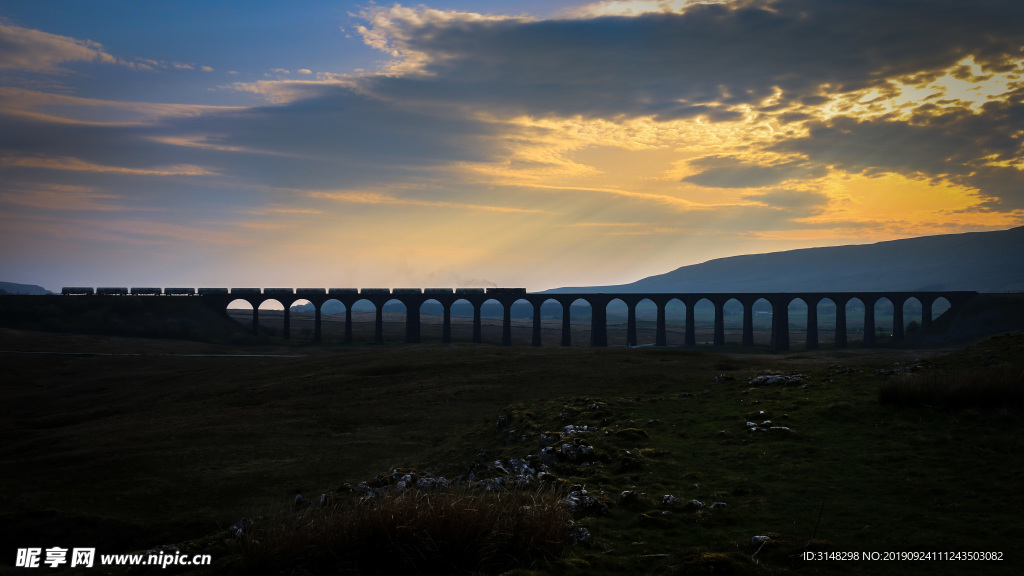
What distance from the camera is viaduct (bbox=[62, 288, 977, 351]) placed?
113 meters

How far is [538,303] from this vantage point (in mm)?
122500

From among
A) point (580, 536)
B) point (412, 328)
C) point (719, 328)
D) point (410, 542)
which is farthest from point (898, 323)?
point (410, 542)

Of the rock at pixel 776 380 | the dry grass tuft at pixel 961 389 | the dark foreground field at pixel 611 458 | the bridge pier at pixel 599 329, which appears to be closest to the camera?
the dark foreground field at pixel 611 458

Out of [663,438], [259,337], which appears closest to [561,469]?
[663,438]

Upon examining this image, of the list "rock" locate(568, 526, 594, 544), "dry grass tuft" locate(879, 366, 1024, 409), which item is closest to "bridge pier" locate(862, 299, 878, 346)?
"dry grass tuft" locate(879, 366, 1024, 409)

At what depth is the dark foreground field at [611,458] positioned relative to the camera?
1135cm

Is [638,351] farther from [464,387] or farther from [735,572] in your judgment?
[735,572]

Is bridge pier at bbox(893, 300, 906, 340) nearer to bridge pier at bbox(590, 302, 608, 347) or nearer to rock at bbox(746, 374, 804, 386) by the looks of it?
bridge pier at bbox(590, 302, 608, 347)

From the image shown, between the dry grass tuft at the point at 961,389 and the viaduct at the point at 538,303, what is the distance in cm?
9096

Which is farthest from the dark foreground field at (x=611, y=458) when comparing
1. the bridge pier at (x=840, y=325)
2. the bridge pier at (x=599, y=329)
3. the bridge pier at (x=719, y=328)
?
the bridge pier at (x=840, y=325)

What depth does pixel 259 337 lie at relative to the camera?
112m

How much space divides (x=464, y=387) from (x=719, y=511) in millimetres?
31886

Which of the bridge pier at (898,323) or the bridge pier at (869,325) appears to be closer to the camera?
the bridge pier at (869,325)

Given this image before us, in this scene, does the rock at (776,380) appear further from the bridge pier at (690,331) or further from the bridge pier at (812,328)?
the bridge pier at (812,328)
